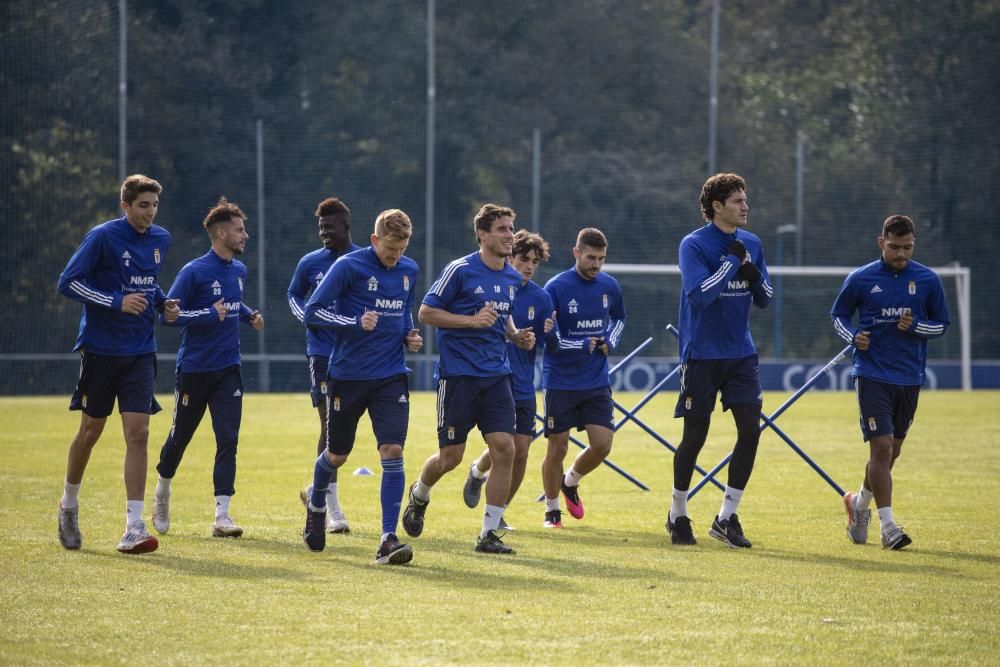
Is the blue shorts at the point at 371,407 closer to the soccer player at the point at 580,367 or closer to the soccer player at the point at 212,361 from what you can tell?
the soccer player at the point at 212,361

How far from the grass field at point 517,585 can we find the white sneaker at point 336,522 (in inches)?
7.1

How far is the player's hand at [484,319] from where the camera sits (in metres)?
7.77

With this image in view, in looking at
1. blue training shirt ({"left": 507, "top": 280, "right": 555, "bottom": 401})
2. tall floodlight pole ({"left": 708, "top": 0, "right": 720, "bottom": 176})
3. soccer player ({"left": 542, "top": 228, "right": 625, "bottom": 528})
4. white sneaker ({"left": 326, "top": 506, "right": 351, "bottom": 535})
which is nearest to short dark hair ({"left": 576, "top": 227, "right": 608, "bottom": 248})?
soccer player ({"left": 542, "top": 228, "right": 625, "bottom": 528})

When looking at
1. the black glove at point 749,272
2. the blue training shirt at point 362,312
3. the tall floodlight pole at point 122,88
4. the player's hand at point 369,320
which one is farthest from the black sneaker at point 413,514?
the tall floodlight pole at point 122,88

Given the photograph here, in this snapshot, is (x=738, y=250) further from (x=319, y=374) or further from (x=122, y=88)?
(x=122, y=88)

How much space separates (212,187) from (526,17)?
949cm

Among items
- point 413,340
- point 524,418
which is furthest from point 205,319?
point 524,418

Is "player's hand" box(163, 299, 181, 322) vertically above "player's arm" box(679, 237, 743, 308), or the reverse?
"player's arm" box(679, 237, 743, 308)

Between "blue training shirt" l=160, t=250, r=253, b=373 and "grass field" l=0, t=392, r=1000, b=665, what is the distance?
1086 mm

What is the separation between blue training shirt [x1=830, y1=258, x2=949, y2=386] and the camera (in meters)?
8.55

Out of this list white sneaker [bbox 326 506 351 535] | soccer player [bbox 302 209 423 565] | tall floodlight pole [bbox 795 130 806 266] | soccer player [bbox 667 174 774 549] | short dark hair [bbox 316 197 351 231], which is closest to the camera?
soccer player [bbox 302 209 423 565]

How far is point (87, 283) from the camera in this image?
7910 millimetres

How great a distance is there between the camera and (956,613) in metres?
6.14

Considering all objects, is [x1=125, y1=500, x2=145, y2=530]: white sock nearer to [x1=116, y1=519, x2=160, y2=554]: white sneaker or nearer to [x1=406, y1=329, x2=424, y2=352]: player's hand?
[x1=116, y1=519, x2=160, y2=554]: white sneaker
